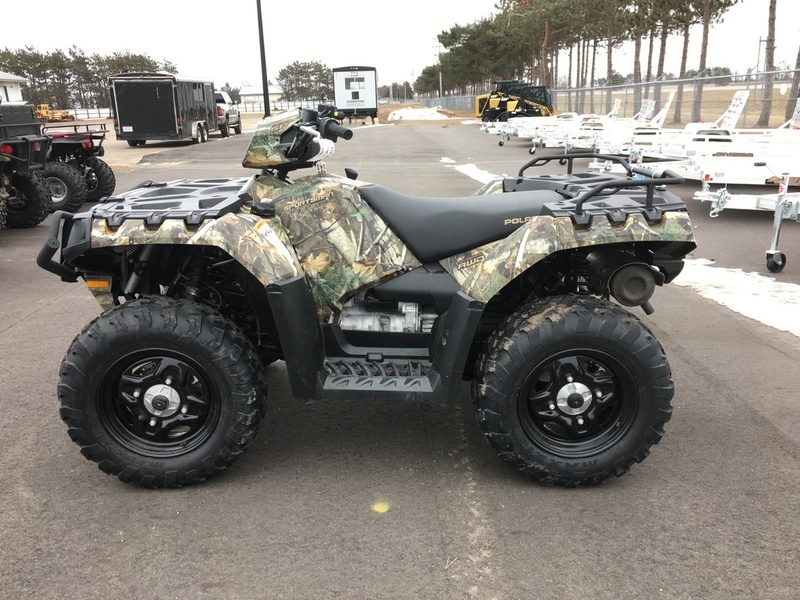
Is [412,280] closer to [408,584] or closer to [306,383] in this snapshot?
[306,383]

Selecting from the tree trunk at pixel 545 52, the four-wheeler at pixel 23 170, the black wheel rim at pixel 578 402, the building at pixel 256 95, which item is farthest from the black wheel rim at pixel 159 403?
the building at pixel 256 95

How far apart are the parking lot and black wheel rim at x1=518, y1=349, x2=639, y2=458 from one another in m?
0.23

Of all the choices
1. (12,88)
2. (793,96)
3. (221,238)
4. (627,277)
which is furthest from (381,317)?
(12,88)

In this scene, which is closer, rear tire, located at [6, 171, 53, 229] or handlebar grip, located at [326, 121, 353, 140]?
handlebar grip, located at [326, 121, 353, 140]

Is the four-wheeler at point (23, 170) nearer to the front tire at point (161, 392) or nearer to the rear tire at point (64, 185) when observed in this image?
the rear tire at point (64, 185)

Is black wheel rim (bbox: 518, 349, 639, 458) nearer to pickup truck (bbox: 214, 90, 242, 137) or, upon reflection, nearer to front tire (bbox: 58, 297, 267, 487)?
front tire (bbox: 58, 297, 267, 487)

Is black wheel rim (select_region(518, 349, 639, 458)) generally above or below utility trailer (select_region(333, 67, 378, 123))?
below

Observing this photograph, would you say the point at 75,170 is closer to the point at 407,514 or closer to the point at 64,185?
the point at 64,185

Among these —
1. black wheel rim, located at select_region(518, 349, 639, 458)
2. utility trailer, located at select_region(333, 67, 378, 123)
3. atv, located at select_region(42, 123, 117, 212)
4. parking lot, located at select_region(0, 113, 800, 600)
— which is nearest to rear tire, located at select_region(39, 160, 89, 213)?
atv, located at select_region(42, 123, 117, 212)

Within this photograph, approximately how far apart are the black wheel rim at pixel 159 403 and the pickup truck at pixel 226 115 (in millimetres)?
32918

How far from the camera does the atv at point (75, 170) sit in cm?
1164

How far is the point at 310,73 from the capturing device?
329 feet

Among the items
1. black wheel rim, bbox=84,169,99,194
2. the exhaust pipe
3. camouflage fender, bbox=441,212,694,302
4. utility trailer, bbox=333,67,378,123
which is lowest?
black wheel rim, bbox=84,169,99,194

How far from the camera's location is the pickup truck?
1347 inches
